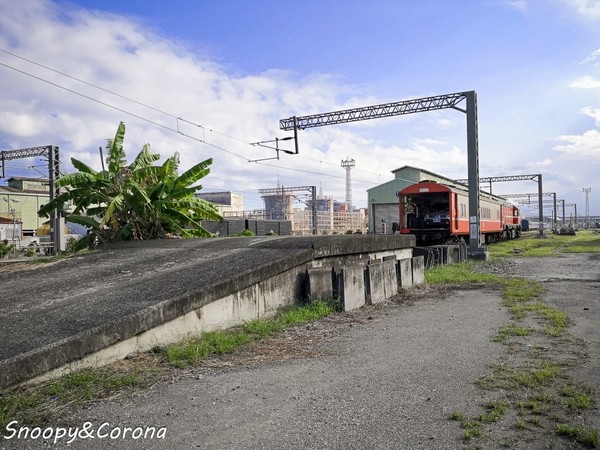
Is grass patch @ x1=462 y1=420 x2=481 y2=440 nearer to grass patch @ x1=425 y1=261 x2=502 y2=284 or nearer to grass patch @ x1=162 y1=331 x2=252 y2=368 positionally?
grass patch @ x1=162 y1=331 x2=252 y2=368

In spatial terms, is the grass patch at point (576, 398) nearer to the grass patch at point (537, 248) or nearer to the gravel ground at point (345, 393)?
the gravel ground at point (345, 393)

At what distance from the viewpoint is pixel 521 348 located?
5.60m

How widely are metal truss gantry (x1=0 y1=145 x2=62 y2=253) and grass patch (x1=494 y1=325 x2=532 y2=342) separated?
19304mm

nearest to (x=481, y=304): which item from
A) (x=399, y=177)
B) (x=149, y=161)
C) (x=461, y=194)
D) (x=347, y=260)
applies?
(x=347, y=260)

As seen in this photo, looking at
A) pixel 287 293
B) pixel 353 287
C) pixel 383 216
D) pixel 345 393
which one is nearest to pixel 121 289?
pixel 287 293

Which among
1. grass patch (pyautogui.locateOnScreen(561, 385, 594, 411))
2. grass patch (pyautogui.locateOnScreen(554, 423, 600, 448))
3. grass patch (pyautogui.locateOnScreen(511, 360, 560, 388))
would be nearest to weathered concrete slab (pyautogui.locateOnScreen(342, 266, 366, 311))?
grass patch (pyautogui.locateOnScreen(511, 360, 560, 388))

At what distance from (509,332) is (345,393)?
10.5 ft

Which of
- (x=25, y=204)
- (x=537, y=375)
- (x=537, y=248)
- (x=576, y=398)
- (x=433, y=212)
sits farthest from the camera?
(x=25, y=204)

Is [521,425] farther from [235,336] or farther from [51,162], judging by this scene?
[51,162]

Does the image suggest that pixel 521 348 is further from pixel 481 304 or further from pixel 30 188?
pixel 30 188

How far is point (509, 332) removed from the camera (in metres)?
6.36

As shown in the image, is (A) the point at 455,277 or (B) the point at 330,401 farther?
(A) the point at 455,277

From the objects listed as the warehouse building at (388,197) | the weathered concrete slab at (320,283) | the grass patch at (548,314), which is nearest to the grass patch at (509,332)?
the grass patch at (548,314)

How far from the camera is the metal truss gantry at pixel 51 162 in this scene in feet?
80.4
